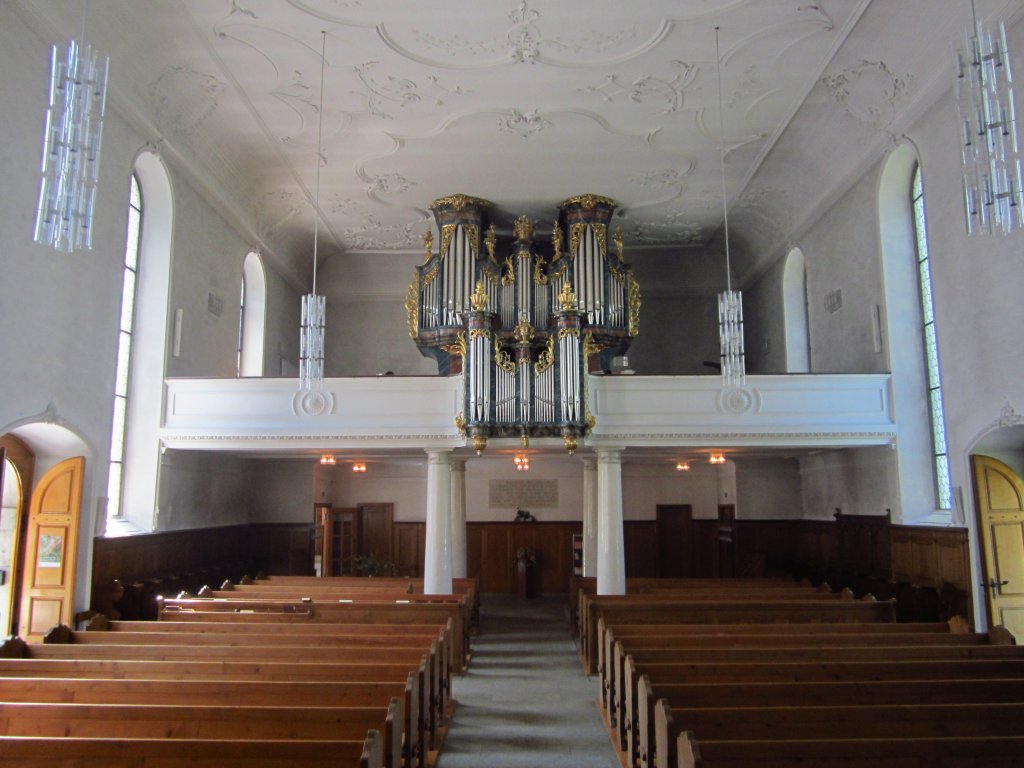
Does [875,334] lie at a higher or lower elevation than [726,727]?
higher

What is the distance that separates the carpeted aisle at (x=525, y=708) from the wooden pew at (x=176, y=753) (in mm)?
2841

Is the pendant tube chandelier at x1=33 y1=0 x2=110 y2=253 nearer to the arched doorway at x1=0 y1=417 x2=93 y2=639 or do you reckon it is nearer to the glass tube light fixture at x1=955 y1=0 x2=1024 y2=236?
the arched doorway at x1=0 y1=417 x2=93 y2=639

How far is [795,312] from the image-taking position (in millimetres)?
16391

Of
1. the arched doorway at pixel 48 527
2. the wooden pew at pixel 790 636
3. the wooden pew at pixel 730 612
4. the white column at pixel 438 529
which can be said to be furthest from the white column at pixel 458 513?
the wooden pew at pixel 790 636

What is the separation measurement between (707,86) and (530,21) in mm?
3195

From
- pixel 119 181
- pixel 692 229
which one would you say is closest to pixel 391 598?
pixel 119 181

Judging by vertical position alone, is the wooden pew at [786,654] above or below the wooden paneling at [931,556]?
below

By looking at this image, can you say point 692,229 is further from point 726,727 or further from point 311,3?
point 726,727

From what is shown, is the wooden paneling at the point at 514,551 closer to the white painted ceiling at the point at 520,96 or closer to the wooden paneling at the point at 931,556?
the white painted ceiling at the point at 520,96

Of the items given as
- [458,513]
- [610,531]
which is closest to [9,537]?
[458,513]

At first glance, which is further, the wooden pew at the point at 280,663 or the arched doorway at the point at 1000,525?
the arched doorway at the point at 1000,525

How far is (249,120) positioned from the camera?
12719 mm

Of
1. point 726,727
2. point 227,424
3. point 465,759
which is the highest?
point 227,424

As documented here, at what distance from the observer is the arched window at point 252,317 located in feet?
53.6
